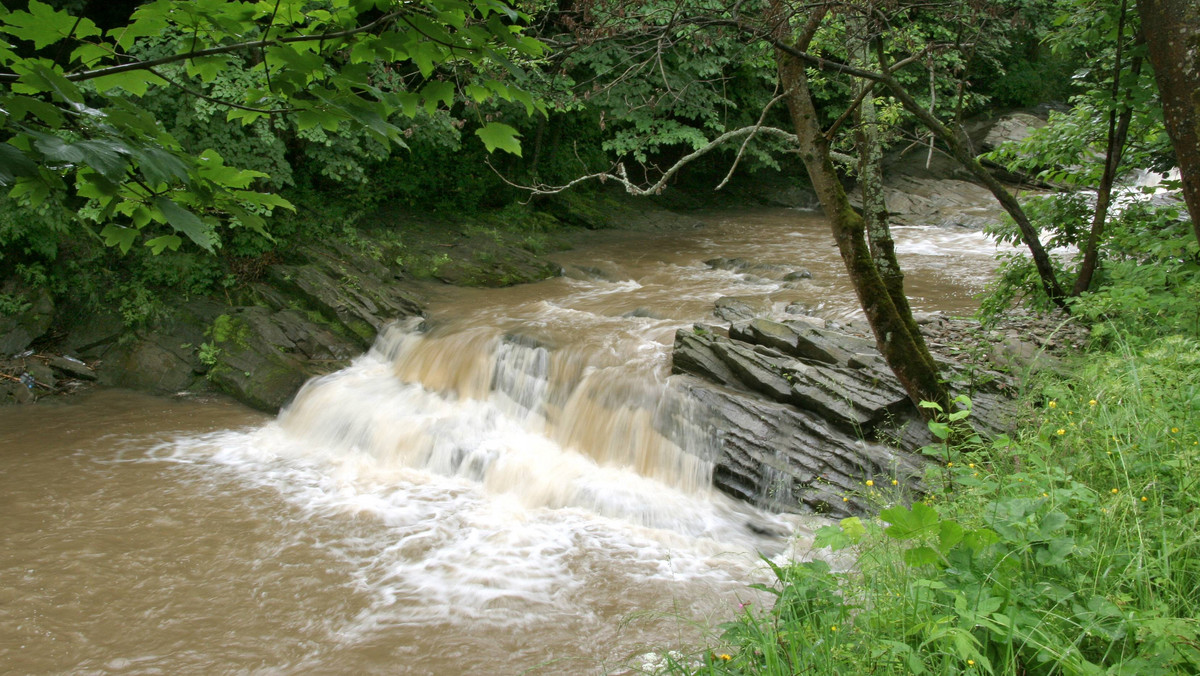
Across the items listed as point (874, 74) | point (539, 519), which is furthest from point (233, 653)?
point (874, 74)

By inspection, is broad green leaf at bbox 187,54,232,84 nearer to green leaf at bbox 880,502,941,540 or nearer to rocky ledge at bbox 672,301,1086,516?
green leaf at bbox 880,502,941,540

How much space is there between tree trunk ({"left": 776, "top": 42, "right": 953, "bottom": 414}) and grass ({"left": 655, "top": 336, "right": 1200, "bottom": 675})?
2.23m

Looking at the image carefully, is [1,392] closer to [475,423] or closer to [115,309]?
[115,309]

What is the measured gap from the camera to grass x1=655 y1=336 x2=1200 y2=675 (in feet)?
7.32

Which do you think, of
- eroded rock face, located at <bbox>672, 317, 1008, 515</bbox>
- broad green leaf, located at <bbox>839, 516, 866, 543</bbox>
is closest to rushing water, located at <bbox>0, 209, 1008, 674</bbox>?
eroded rock face, located at <bbox>672, 317, 1008, 515</bbox>

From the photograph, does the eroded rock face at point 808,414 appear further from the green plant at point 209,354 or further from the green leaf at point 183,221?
the green plant at point 209,354

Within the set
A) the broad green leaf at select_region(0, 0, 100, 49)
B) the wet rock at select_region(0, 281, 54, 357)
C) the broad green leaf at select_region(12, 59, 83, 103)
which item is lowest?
the wet rock at select_region(0, 281, 54, 357)

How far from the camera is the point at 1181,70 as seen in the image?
9.55 feet

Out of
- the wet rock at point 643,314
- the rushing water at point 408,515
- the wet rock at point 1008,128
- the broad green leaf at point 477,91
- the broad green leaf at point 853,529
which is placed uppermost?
the wet rock at point 1008,128

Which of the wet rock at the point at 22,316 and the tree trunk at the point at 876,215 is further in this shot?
the wet rock at the point at 22,316

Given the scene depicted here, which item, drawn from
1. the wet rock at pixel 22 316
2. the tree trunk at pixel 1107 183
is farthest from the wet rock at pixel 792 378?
the wet rock at pixel 22 316

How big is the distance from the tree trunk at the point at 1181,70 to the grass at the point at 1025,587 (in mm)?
1196

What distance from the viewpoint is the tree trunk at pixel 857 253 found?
5.25m

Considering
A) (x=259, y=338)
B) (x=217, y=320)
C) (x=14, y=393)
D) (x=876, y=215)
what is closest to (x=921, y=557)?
(x=876, y=215)
